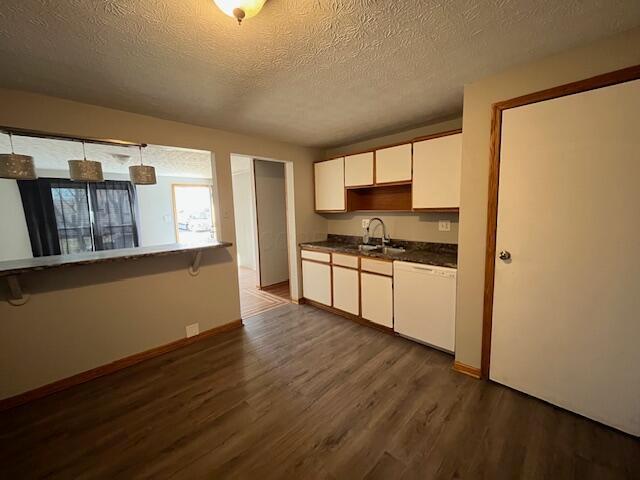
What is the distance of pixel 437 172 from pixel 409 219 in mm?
742

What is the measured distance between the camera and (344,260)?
10.3 feet

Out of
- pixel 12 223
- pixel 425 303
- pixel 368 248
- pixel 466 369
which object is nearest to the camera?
pixel 466 369

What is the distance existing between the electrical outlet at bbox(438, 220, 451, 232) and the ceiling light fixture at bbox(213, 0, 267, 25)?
97.3 inches

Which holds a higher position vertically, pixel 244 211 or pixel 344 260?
pixel 244 211

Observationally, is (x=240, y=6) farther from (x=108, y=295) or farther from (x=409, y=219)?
(x=409, y=219)

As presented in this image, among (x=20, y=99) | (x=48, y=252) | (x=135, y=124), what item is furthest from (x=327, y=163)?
(x=48, y=252)

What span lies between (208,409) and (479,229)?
2343 mm

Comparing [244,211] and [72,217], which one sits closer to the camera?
[72,217]

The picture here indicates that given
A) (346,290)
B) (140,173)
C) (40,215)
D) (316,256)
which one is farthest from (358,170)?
(40,215)

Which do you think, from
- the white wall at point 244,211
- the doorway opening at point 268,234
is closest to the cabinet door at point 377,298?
the doorway opening at point 268,234

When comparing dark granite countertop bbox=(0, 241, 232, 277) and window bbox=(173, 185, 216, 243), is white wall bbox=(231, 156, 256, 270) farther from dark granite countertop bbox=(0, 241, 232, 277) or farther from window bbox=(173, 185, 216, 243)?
dark granite countertop bbox=(0, 241, 232, 277)

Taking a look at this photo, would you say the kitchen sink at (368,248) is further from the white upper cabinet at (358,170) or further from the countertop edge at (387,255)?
the white upper cabinet at (358,170)

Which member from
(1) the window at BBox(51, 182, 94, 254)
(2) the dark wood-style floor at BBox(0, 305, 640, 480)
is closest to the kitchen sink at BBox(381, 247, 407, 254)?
(2) the dark wood-style floor at BBox(0, 305, 640, 480)

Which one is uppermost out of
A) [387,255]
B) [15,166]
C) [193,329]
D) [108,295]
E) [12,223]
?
A: [15,166]
